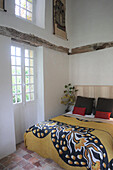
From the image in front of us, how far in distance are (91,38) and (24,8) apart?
5.99ft

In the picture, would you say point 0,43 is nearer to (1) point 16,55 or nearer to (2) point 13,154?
(1) point 16,55

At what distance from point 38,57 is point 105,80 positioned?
1777 mm

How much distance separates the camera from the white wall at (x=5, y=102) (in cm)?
220

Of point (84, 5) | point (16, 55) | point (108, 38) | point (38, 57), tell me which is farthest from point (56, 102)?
point (84, 5)

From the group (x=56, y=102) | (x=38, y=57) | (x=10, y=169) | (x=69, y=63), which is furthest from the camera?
Answer: (x=69, y=63)

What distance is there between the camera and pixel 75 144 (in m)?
1.83

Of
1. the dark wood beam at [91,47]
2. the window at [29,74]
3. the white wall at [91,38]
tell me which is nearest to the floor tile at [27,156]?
the window at [29,74]

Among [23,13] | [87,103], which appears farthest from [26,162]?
[23,13]

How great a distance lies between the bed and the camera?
1690 millimetres

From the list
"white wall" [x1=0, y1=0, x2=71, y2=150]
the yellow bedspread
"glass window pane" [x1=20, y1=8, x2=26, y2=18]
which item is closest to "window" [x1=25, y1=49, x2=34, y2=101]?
"white wall" [x1=0, y1=0, x2=71, y2=150]

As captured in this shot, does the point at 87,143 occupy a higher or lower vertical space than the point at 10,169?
higher

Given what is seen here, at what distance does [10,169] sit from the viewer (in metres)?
1.93

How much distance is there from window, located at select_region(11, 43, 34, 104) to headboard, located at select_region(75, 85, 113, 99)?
4.68 feet

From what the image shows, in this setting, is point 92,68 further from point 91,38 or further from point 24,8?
point 24,8
